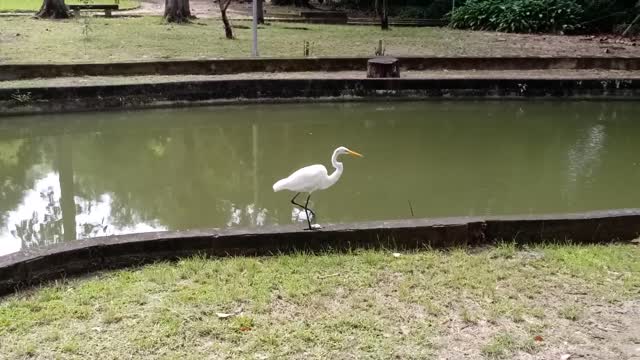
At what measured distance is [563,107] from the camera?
11.8m

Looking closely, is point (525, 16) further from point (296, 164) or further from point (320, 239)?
point (320, 239)

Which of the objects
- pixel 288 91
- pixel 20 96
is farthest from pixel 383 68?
pixel 20 96

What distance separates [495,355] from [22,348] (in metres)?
2.40

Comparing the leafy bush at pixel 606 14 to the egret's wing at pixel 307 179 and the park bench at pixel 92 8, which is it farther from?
the egret's wing at pixel 307 179

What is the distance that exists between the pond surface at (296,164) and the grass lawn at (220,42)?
4204 millimetres

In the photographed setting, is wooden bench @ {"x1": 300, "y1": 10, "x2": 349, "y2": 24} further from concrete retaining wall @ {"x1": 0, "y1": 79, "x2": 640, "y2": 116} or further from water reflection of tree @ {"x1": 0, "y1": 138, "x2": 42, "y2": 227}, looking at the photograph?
water reflection of tree @ {"x1": 0, "y1": 138, "x2": 42, "y2": 227}

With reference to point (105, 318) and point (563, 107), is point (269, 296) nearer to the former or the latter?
point (105, 318)

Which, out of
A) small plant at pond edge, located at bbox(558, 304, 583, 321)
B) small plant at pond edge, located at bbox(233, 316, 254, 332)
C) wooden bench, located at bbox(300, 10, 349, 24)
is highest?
wooden bench, located at bbox(300, 10, 349, 24)

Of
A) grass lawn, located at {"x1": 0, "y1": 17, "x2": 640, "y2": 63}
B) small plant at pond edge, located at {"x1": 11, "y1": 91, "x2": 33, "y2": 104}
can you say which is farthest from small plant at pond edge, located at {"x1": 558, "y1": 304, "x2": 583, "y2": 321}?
grass lawn, located at {"x1": 0, "y1": 17, "x2": 640, "y2": 63}

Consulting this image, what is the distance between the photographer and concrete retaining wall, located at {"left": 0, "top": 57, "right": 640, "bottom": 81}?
39.3 ft

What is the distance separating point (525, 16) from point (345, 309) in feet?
61.6

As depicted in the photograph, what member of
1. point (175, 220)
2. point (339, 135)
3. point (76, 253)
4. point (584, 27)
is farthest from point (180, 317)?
point (584, 27)

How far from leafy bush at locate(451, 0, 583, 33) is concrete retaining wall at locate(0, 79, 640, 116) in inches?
340

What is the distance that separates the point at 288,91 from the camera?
11656 millimetres
